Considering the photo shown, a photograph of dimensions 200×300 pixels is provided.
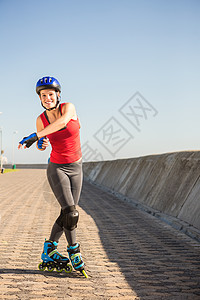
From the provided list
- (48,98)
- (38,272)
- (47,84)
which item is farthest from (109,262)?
(47,84)

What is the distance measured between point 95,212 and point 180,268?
20.6 feet

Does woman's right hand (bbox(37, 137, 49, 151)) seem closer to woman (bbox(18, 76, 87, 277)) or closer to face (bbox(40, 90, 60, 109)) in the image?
woman (bbox(18, 76, 87, 277))

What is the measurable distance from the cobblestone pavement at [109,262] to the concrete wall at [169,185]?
23.5 inches

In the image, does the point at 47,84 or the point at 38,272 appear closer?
the point at 47,84

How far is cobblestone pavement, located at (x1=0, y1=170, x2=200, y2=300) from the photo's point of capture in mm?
4316

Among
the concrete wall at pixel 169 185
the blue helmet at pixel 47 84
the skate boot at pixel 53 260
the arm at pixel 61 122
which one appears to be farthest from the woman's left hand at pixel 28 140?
the concrete wall at pixel 169 185

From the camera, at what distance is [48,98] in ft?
16.4

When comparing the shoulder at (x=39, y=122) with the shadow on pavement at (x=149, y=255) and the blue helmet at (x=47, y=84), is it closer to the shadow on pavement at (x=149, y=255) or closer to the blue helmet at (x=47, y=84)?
the blue helmet at (x=47, y=84)

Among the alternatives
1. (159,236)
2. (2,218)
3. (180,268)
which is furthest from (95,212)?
(180,268)

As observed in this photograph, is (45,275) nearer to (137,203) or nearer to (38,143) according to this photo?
(38,143)

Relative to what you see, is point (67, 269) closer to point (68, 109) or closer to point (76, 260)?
point (76, 260)

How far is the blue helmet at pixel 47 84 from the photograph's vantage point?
4949mm

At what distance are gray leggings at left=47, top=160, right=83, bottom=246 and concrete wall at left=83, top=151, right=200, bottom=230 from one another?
12.5 feet

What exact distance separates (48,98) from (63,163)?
81 cm
